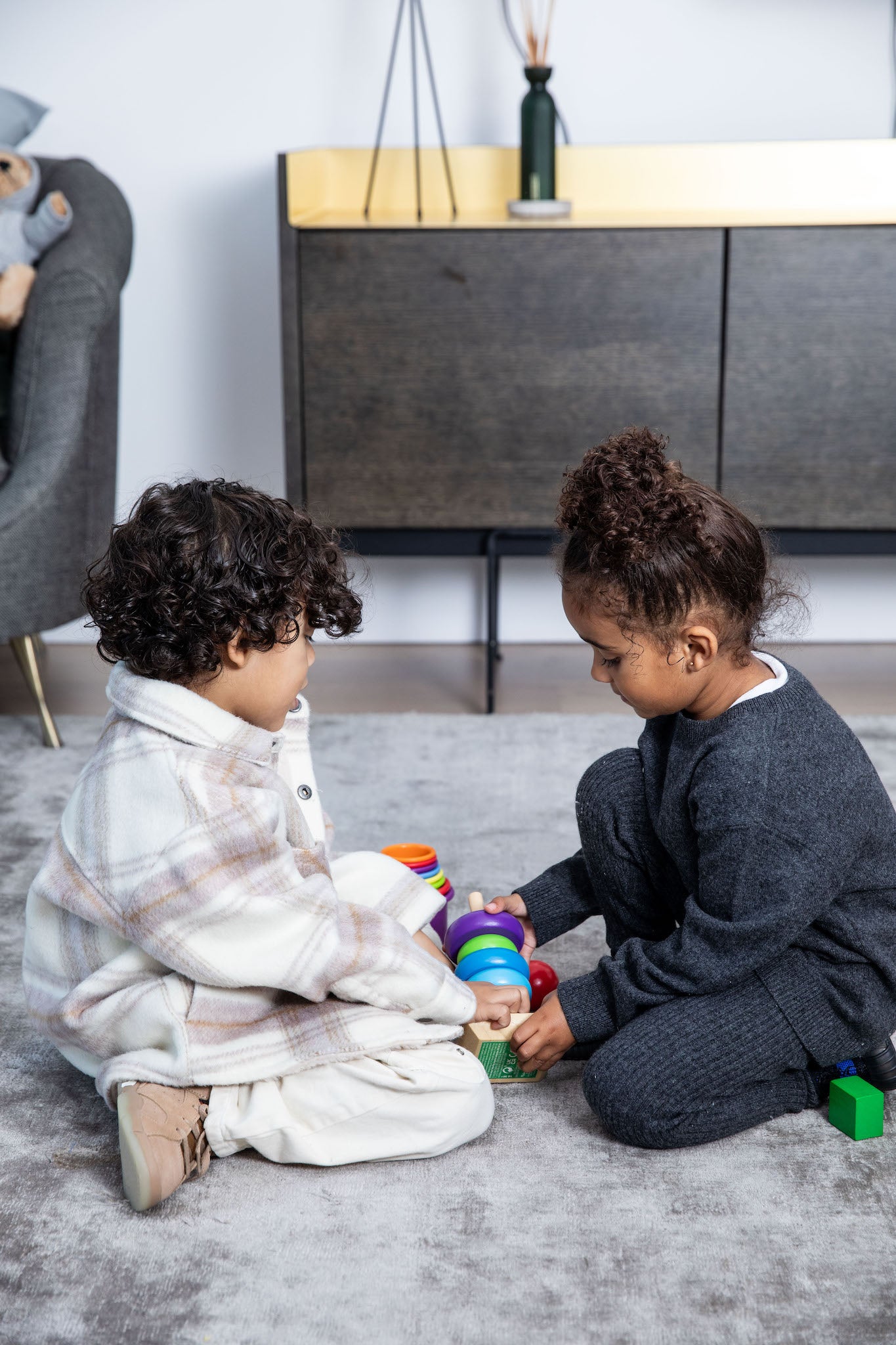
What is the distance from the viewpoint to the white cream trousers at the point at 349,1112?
948 mm

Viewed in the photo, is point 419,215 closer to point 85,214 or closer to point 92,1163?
point 85,214

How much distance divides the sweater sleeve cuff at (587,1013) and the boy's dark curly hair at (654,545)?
0.96 feet

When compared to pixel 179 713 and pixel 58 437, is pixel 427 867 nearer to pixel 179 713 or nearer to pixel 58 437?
pixel 179 713

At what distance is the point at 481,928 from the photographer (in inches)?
46.5

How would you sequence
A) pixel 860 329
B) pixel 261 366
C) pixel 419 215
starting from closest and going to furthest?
pixel 860 329 → pixel 419 215 → pixel 261 366

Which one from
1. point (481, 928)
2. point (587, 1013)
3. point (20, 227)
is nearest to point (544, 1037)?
point (587, 1013)

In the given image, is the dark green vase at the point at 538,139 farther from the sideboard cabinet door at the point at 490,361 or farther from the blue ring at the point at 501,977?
the blue ring at the point at 501,977

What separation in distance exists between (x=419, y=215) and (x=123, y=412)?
31.3 inches

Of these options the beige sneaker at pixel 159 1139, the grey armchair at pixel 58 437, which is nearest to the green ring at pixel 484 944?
the beige sneaker at pixel 159 1139

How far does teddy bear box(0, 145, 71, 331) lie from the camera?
1.96 m

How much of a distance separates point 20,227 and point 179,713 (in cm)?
140

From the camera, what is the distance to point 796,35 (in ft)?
7.82

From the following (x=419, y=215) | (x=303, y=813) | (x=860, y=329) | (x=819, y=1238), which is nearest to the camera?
(x=819, y=1238)

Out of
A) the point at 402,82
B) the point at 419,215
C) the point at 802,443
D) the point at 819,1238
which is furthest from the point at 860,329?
the point at 819,1238
